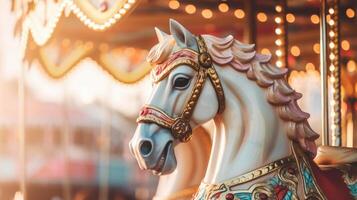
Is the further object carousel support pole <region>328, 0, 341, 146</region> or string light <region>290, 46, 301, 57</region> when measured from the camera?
string light <region>290, 46, 301, 57</region>

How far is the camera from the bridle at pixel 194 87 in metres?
2.64

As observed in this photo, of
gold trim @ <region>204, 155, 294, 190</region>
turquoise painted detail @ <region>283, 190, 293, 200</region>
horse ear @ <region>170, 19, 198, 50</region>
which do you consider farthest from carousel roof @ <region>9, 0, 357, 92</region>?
turquoise painted detail @ <region>283, 190, 293, 200</region>

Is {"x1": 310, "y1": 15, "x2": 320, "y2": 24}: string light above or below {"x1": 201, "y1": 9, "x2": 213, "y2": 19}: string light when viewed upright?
below

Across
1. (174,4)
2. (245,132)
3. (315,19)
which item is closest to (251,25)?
(315,19)

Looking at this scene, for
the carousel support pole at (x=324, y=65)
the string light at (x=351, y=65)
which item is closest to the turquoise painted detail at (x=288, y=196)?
the carousel support pole at (x=324, y=65)

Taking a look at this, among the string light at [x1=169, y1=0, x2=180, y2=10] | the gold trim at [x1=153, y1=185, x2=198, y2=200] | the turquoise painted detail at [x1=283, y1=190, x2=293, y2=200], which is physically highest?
the string light at [x1=169, y1=0, x2=180, y2=10]

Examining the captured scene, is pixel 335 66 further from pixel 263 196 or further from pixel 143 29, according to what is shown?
Result: pixel 143 29

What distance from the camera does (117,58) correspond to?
7805 millimetres

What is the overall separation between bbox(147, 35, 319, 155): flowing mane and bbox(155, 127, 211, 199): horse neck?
1114 mm

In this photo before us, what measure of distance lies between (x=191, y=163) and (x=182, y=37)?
1.22 metres

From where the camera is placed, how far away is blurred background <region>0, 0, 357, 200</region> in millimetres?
4207

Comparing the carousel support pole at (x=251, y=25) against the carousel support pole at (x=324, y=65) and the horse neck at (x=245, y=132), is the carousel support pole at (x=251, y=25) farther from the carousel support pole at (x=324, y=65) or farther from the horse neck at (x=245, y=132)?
the horse neck at (x=245, y=132)

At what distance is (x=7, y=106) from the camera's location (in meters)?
16.3

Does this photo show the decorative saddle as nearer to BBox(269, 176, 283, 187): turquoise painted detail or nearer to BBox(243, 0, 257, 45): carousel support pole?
BBox(269, 176, 283, 187): turquoise painted detail
